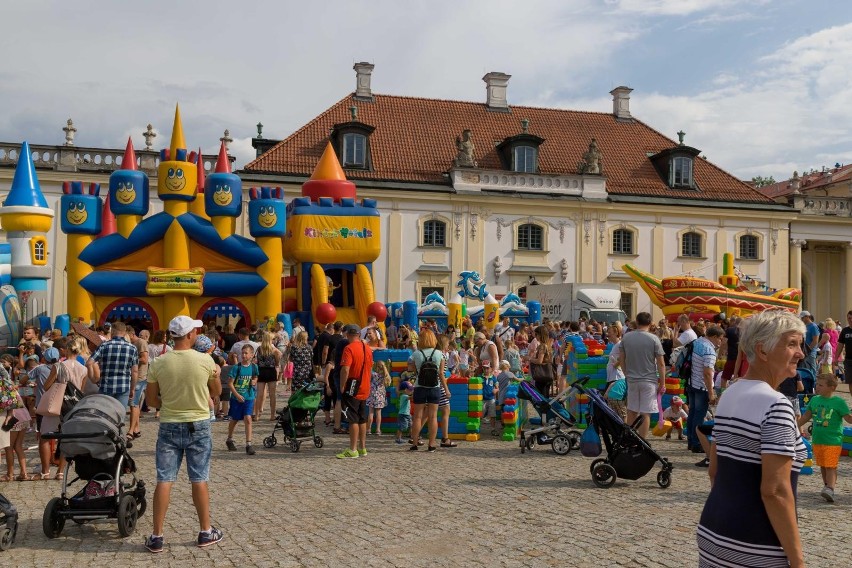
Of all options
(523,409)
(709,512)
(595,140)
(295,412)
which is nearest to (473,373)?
(523,409)

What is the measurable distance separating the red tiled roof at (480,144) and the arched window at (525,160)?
2.36ft

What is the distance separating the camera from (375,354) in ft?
41.7

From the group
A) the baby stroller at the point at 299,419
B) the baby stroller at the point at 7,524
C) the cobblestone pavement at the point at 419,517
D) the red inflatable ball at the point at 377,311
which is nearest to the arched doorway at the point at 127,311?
the red inflatable ball at the point at 377,311

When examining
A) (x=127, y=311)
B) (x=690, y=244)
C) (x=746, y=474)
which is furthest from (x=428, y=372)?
(x=690, y=244)

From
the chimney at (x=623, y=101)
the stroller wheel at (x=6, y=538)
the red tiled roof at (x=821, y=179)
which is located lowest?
the stroller wheel at (x=6, y=538)

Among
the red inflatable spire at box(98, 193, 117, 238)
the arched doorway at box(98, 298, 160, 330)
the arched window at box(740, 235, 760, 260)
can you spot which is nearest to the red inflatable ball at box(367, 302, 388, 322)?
the arched doorway at box(98, 298, 160, 330)

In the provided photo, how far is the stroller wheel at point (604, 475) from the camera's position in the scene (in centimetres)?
841

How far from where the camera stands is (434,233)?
3303 cm

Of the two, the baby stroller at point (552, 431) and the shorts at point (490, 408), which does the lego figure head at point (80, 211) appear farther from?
the baby stroller at point (552, 431)

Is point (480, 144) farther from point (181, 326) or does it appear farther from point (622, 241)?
point (181, 326)

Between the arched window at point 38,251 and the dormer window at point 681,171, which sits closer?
the arched window at point 38,251

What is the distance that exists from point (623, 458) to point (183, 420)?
449 centimetres

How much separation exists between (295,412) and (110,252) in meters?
12.4


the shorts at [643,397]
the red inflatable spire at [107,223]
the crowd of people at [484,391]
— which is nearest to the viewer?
the crowd of people at [484,391]
